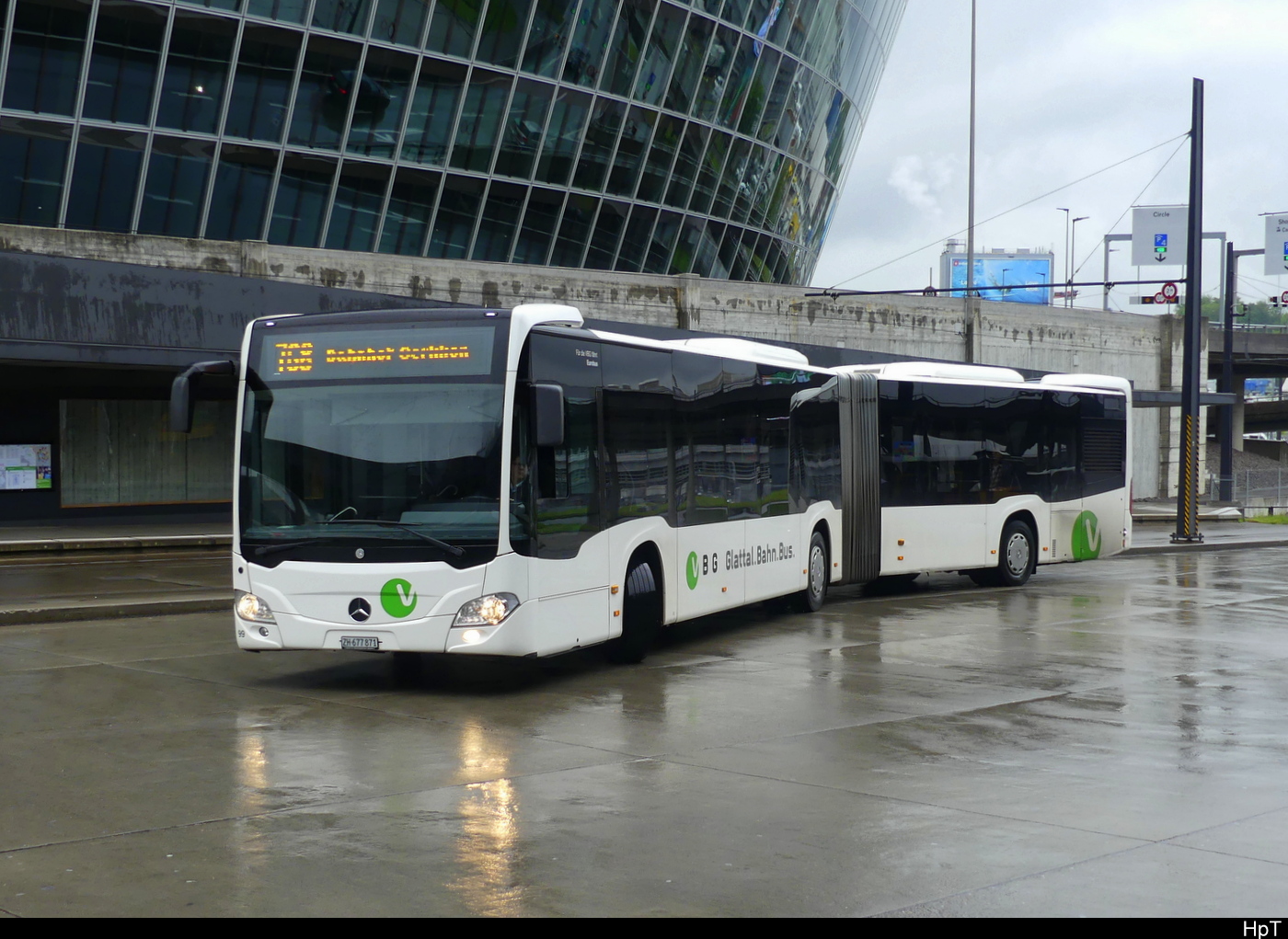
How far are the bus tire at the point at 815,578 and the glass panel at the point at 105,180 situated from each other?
23.0m

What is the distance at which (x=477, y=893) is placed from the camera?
5852 mm

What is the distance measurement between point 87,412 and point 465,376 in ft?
82.3

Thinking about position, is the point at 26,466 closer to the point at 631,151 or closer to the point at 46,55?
the point at 46,55

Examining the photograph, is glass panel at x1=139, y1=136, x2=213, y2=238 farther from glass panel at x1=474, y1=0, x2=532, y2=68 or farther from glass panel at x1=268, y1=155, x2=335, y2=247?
glass panel at x1=474, y1=0, x2=532, y2=68

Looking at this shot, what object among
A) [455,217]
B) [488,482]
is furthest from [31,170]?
[488,482]

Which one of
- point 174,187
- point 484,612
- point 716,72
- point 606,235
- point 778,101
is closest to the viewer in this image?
point 484,612

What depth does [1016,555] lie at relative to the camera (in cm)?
2184

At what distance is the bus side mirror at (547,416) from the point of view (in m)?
11.0

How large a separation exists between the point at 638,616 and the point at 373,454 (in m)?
3.10

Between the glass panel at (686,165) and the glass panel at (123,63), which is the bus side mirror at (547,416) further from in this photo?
the glass panel at (686,165)

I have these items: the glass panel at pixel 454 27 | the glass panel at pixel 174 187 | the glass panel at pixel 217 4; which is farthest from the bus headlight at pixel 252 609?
the glass panel at pixel 454 27

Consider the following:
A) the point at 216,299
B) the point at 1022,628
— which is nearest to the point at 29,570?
the point at 216,299

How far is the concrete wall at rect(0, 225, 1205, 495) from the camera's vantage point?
33.1 metres

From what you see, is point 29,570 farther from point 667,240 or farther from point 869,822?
point 667,240
